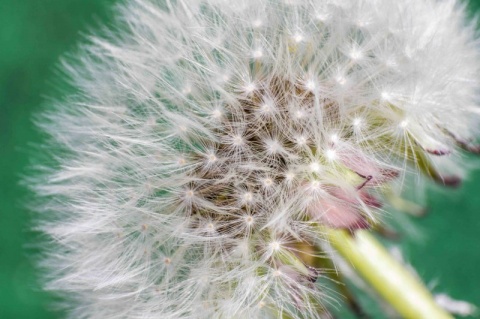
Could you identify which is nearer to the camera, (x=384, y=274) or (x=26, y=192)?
(x=384, y=274)

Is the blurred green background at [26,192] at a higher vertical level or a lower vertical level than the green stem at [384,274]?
higher

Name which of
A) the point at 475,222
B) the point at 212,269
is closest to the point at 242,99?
the point at 212,269

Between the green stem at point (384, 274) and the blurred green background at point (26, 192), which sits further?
the blurred green background at point (26, 192)

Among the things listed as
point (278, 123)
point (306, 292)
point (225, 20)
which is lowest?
point (306, 292)

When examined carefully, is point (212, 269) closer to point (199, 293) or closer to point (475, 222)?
point (199, 293)

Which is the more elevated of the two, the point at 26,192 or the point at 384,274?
the point at 26,192
